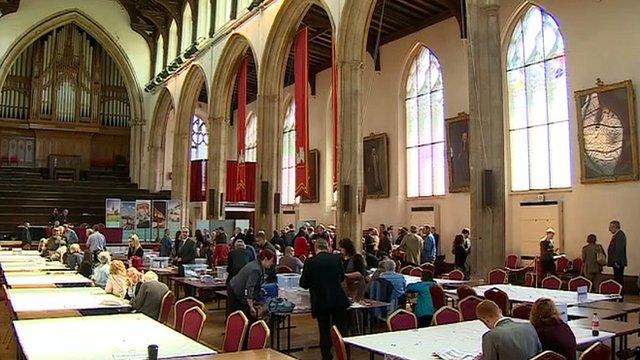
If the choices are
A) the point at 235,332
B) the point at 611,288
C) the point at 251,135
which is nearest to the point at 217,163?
the point at 251,135

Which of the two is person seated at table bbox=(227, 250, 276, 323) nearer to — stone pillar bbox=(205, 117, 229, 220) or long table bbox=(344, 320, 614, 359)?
long table bbox=(344, 320, 614, 359)

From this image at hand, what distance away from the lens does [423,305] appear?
6180mm

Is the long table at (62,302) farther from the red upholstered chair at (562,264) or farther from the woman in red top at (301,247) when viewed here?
the red upholstered chair at (562,264)

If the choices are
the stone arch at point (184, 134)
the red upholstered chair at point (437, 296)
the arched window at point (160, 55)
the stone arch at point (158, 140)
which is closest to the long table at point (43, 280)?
the red upholstered chair at point (437, 296)

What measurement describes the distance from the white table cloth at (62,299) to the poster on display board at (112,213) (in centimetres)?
1076

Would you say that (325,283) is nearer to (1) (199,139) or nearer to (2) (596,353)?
(2) (596,353)

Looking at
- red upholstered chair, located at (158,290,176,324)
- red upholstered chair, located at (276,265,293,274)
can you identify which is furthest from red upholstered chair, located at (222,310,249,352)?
red upholstered chair, located at (276,265,293,274)

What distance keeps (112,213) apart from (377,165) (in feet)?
26.8

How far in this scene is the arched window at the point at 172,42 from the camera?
75.7 feet

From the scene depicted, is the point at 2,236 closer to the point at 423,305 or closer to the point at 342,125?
the point at 342,125

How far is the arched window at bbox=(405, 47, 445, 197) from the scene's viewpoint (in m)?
16.1

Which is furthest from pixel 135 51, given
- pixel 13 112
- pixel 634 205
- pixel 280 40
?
pixel 634 205

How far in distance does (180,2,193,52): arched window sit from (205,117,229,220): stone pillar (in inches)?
193

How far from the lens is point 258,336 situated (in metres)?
3.96
